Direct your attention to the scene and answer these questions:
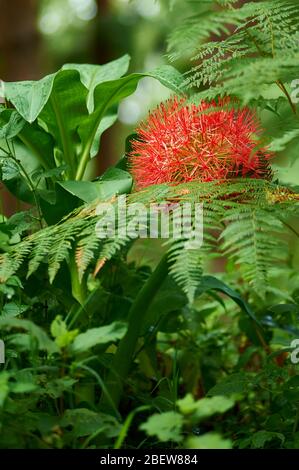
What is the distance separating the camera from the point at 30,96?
1106mm

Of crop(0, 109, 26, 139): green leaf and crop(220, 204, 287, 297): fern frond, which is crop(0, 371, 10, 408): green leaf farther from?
crop(0, 109, 26, 139): green leaf

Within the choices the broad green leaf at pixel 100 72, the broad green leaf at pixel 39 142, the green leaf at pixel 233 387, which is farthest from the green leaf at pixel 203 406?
the broad green leaf at pixel 100 72

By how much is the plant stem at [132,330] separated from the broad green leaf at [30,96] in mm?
362

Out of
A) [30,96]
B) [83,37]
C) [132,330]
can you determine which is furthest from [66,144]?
[83,37]

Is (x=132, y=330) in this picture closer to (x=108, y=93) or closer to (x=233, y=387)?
(x=233, y=387)

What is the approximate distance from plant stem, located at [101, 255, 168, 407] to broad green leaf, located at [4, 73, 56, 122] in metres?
0.36

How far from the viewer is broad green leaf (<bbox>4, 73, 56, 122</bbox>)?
1069 millimetres

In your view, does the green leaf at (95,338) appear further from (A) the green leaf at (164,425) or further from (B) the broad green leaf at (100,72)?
(B) the broad green leaf at (100,72)

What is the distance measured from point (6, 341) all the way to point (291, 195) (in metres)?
0.53

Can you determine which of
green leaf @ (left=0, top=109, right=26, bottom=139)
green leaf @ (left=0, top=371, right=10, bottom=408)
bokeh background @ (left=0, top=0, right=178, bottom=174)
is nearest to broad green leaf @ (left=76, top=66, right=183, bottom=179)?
green leaf @ (left=0, top=109, right=26, bottom=139)

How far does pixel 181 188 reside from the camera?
0.95 metres

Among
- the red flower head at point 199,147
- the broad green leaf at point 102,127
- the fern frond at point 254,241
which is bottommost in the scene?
the fern frond at point 254,241

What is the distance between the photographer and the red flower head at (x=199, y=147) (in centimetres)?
100
